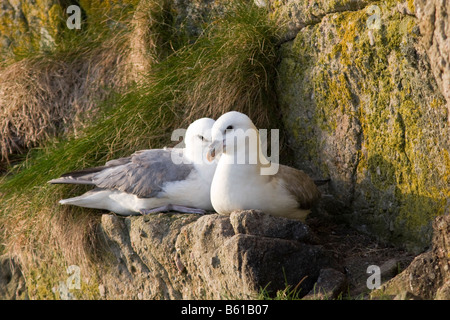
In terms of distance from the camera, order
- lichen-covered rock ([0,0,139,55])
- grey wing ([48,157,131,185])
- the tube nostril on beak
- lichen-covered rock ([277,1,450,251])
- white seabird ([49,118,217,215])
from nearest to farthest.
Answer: lichen-covered rock ([277,1,450,251]), the tube nostril on beak, white seabird ([49,118,217,215]), grey wing ([48,157,131,185]), lichen-covered rock ([0,0,139,55])

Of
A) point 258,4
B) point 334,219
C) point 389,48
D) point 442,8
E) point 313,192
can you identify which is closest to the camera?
point 442,8

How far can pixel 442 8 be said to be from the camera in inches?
114

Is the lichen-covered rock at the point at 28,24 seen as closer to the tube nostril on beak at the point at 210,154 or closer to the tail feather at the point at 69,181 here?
the tail feather at the point at 69,181

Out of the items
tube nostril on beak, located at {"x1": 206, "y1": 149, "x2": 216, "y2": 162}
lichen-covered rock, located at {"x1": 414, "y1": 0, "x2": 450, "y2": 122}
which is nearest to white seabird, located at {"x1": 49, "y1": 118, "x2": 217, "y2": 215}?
tube nostril on beak, located at {"x1": 206, "y1": 149, "x2": 216, "y2": 162}

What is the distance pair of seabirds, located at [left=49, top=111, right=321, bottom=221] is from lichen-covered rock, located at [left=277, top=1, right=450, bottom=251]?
13.3 inches

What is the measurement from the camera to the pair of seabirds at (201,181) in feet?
11.8

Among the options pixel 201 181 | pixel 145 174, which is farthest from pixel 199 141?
pixel 145 174

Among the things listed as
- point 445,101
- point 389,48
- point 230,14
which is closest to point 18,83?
point 230,14

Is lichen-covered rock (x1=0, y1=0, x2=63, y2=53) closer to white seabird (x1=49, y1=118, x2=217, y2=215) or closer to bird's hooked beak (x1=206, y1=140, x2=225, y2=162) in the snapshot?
white seabird (x1=49, y1=118, x2=217, y2=215)

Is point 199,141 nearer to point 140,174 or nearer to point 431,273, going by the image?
point 140,174

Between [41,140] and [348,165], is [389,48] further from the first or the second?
[41,140]

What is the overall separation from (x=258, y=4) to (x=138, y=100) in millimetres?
1164

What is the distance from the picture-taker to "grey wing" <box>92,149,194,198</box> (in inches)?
159

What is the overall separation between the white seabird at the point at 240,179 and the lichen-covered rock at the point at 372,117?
566 mm
